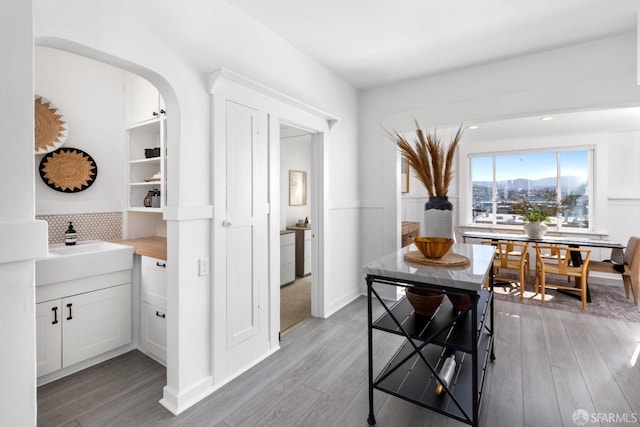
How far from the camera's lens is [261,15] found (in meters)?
2.35

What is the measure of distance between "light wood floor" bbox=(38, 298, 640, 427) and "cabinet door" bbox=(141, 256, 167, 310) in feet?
1.64

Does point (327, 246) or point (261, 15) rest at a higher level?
point (261, 15)

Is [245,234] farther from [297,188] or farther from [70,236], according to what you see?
[297,188]

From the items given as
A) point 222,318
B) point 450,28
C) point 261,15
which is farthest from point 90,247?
point 450,28

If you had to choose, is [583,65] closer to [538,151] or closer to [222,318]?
[538,151]

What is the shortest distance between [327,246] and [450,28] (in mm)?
2319

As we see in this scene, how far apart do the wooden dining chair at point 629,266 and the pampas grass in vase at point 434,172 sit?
3.42 m

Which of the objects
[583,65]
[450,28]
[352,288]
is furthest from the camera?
[352,288]

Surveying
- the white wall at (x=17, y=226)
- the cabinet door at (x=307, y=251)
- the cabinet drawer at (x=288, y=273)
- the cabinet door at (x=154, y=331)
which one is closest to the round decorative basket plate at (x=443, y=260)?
the white wall at (x=17, y=226)

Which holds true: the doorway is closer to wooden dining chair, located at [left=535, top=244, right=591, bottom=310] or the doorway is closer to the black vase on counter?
the black vase on counter

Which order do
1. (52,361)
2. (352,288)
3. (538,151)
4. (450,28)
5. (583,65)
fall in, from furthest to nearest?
(538,151) → (352,288) → (583,65) → (450,28) → (52,361)

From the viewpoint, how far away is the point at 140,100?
2.82 meters

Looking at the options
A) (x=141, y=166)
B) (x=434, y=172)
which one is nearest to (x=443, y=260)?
(x=434, y=172)

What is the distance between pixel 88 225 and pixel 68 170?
507 millimetres
